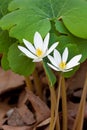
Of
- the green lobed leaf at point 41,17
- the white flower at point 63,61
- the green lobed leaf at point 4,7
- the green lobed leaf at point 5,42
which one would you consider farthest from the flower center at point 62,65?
the green lobed leaf at point 4,7

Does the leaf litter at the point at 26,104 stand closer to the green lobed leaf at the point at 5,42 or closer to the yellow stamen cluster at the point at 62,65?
the green lobed leaf at the point at 5,42

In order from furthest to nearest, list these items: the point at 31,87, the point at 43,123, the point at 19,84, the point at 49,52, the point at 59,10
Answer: the point at 19,84
the point at 31,87
the point at 43,123
the point at 59,10
the point at 49,52

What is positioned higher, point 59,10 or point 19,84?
point 59,10

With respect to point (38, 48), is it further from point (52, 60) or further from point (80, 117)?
point (80, 117)

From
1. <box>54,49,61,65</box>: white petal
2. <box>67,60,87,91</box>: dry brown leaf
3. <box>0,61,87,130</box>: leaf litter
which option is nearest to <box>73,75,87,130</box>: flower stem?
<box>0,61,87,130</box>: leaf litter

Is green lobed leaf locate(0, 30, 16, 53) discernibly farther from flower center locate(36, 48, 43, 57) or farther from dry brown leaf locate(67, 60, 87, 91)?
dry brown leaf locate(67, 60, 87, 91)

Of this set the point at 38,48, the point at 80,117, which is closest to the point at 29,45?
the point at 38,48

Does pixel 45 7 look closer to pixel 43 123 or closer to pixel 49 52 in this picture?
pixel 49 52

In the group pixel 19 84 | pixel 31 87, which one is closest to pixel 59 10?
pixel 31 87
